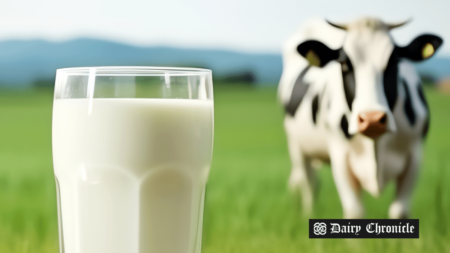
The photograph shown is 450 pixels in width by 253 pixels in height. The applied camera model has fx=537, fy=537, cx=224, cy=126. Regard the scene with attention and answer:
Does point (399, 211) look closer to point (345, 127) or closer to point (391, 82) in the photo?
point (345, 127)

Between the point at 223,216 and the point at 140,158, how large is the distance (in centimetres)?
137

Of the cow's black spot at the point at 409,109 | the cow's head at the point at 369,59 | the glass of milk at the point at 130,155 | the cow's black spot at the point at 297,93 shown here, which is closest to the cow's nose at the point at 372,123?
the cow's head at the point at 369,59

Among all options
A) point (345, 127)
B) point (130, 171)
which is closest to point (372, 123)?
point (345, 127)

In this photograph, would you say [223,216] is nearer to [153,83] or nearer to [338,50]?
[338,50]

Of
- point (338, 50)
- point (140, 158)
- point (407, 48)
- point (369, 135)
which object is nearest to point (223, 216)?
point (369, 135)

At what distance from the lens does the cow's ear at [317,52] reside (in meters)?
2.58

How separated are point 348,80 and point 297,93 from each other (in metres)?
0.48

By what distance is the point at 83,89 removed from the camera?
3.88 feet

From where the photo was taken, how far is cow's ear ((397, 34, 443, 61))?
8.31 ft

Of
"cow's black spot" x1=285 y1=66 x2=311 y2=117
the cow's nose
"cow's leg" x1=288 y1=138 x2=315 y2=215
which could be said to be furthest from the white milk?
"cow's leg" x1=288 y1=138 x2=315 y2=215

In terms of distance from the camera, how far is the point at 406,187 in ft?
8.30

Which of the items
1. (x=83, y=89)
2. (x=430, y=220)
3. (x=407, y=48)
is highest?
(x=407, y=48)

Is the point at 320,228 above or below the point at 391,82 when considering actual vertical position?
below

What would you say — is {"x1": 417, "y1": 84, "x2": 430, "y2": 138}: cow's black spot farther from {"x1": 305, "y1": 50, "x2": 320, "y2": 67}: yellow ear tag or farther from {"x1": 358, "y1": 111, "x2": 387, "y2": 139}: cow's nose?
{"x1": 305, "y1": 50, "x2": 320, "y2": 67}: yellow ear tag
